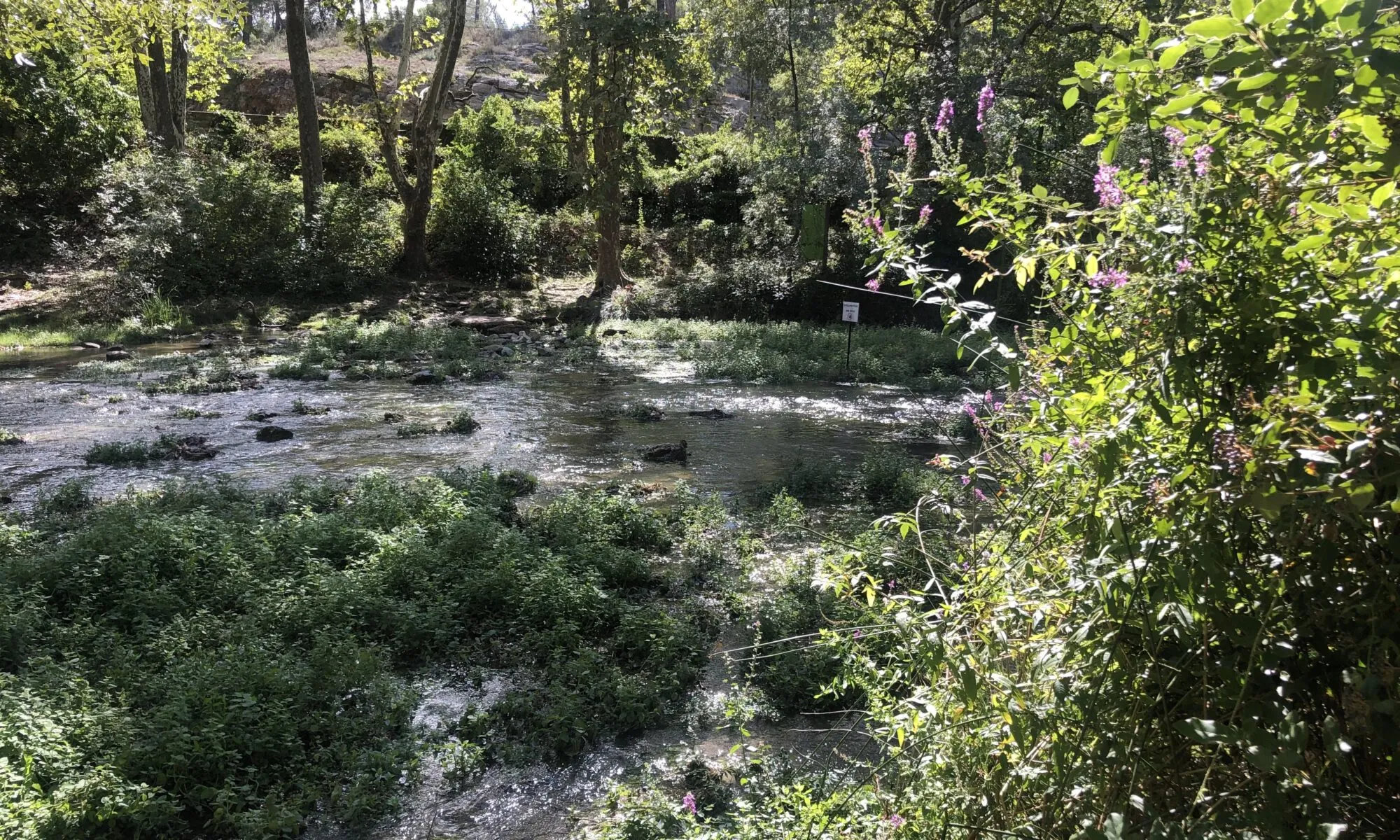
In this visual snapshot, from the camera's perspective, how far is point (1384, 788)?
179 centimetres

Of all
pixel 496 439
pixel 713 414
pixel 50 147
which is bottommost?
pixel 713 414

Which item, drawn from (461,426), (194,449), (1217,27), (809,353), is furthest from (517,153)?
(1217,27)

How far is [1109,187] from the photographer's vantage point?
2.50 metres

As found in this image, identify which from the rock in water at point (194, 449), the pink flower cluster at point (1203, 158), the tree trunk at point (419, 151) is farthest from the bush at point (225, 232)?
the pink flower cluster at point (1203, 158)

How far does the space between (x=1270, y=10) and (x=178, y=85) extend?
106 feet

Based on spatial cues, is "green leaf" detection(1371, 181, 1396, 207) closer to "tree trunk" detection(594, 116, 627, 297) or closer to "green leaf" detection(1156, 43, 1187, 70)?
"green leaf" detection(1156, 43, 1187, 70)

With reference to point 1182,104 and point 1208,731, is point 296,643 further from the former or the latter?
point 1182,104

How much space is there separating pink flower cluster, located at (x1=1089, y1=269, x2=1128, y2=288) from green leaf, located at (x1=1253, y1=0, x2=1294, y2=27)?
737mm

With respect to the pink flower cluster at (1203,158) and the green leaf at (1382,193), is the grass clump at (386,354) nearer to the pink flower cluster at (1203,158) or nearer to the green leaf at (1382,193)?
the pink flower cluster at (1203,158)

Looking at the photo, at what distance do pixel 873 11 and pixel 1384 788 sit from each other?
89.2 feet

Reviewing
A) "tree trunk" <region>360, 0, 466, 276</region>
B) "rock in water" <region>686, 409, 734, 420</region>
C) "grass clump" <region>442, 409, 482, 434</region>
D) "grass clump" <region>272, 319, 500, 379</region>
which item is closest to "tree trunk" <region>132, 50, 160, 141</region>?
"tree trunk" <region>360, 0, 466, 276</region>

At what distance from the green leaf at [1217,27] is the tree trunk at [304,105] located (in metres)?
25.3

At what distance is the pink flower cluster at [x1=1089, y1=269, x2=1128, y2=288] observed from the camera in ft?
7.22

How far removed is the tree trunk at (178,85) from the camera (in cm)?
2520
